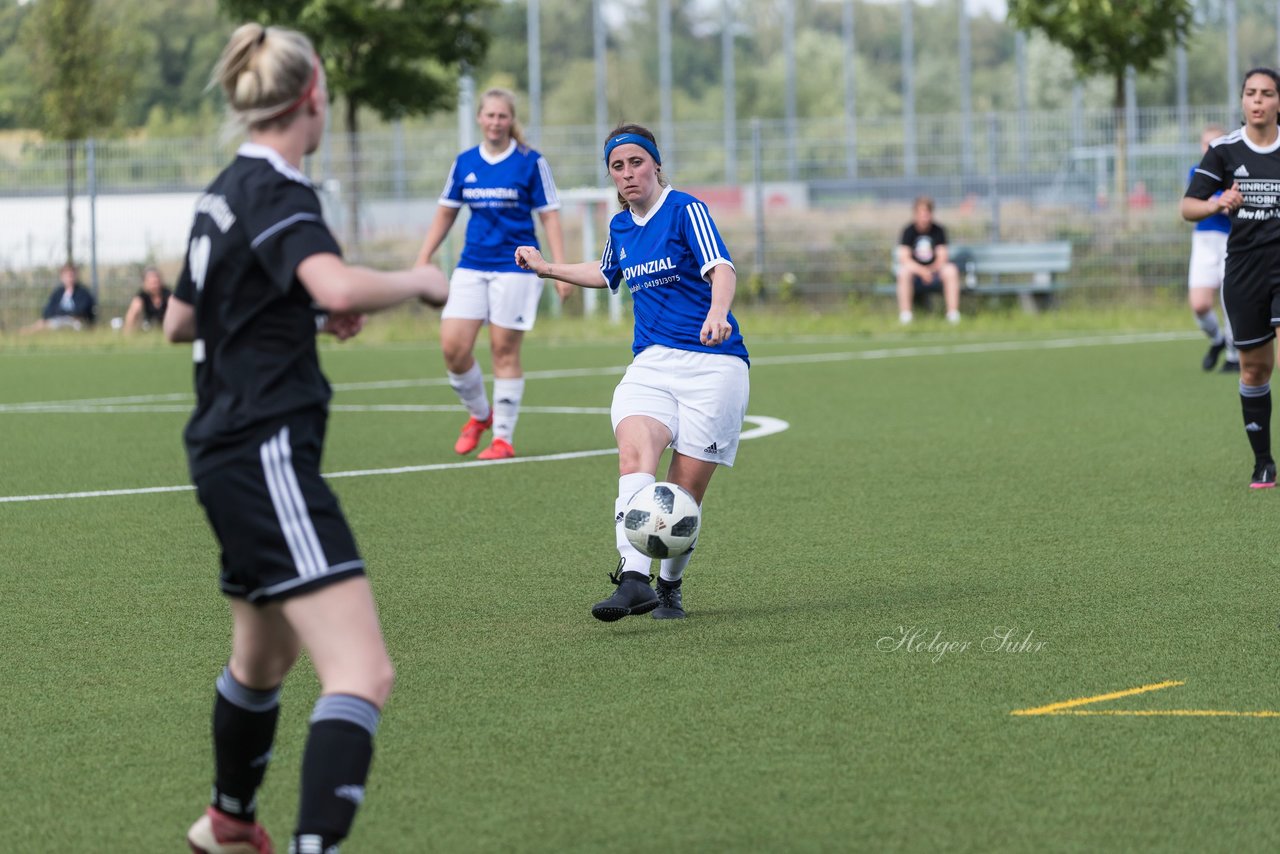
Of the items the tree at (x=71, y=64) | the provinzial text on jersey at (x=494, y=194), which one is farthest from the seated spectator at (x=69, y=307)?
the provinzial text on jersey at (x=494, y=194)

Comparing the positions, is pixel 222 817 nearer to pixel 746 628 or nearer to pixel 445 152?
pixel 746 628

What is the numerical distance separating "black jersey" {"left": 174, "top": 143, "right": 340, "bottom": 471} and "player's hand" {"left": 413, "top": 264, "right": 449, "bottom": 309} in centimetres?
17

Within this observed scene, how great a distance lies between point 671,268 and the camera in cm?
665

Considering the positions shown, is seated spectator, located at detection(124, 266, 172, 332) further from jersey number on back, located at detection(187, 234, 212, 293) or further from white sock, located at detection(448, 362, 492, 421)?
jersey number on back, located at detection(187, 234, 212, 293)

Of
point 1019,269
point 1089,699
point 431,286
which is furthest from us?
point 1019,269

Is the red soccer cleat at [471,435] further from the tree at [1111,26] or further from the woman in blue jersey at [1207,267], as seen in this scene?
the tree at [1111,26]

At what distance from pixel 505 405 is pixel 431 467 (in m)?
0.74

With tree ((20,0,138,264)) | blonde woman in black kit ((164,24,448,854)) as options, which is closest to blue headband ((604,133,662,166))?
blonde woman in black kit ((164,24,448,854))

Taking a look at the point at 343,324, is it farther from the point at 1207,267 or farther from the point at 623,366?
the point at 623,366

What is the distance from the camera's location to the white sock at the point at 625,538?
6508mm

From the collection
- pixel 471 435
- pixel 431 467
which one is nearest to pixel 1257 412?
pixel 431 467

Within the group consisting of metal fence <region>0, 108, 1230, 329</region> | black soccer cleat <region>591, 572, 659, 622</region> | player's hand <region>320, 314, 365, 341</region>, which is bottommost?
black soccer cleat <region>591, 572, 659, 622</region>

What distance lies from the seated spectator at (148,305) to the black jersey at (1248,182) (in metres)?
17.4

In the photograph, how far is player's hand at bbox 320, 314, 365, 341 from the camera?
3652 mm
